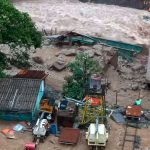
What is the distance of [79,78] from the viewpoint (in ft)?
69.3

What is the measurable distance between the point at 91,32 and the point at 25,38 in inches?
529

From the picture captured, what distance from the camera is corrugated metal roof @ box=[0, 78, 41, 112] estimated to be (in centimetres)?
1808

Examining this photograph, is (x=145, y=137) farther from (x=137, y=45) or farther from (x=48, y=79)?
(x=137, y=45)

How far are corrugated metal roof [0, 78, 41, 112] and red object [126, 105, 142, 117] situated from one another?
372 cm

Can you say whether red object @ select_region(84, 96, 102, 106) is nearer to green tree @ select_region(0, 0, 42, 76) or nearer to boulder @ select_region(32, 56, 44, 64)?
green tree @ select_region(0, 0, 42, 76)

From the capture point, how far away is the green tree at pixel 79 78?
20.5 m

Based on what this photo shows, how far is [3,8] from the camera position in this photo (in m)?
20.0

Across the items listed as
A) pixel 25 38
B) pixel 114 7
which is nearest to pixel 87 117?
pixel 25 38

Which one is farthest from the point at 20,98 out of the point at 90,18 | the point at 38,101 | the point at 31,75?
the point at 90,18

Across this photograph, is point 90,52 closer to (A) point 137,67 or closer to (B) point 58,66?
(B) point 58,66

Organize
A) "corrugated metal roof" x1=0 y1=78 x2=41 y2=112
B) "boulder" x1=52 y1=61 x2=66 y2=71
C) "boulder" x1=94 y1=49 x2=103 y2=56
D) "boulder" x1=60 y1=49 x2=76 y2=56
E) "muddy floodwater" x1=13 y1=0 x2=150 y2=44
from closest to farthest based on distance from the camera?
"corrugated metal roof" x1=0 y1=78 x2=41 y2=112, "boulder" x1=52 y1=61 x2=66 y2=71, "boulder" x1=94 y1=49 x2=103 y2=56, "boulder" x1=60 y1=49 x2=76 y2=56, "muddy floodwater" x1=13 y1=0 x2=150 y2=44

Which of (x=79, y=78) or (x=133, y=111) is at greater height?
(x=79, y=78)

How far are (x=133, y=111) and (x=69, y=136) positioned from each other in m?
3.21

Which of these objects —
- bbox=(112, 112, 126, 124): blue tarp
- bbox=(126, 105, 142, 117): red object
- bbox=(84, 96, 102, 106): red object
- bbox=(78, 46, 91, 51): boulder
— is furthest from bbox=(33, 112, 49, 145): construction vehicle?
bbox=(78, 46, 91, 51): boulder
